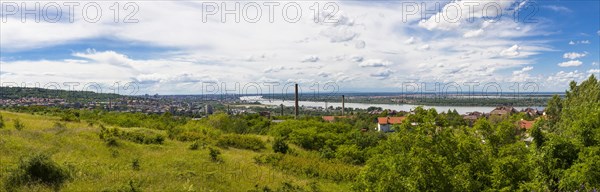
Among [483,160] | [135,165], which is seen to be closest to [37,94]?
[135,165]

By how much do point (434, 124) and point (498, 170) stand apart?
2027 mm

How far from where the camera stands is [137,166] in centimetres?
1741

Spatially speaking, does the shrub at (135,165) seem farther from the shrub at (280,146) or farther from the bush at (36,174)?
the shrub at (280,146)

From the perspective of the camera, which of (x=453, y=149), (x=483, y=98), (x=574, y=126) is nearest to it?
(x=453, y=149)

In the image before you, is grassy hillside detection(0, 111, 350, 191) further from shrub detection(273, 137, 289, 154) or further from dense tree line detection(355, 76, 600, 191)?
dense tree line detection(355, 76, 600, 191)

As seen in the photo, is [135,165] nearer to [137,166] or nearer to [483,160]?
[137,166]

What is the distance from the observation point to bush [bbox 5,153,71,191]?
12547 millimetres

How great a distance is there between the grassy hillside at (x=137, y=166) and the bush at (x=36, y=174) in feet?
0.68

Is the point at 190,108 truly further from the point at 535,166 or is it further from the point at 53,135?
the point at 535,166

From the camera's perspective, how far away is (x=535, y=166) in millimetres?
9969

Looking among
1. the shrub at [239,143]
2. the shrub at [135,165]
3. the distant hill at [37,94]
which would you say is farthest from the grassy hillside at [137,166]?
the distant hill at [37,94]

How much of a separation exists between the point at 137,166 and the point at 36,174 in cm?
474

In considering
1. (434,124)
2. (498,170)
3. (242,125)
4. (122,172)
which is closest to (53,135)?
(122,172)

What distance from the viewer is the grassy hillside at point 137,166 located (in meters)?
13.7
